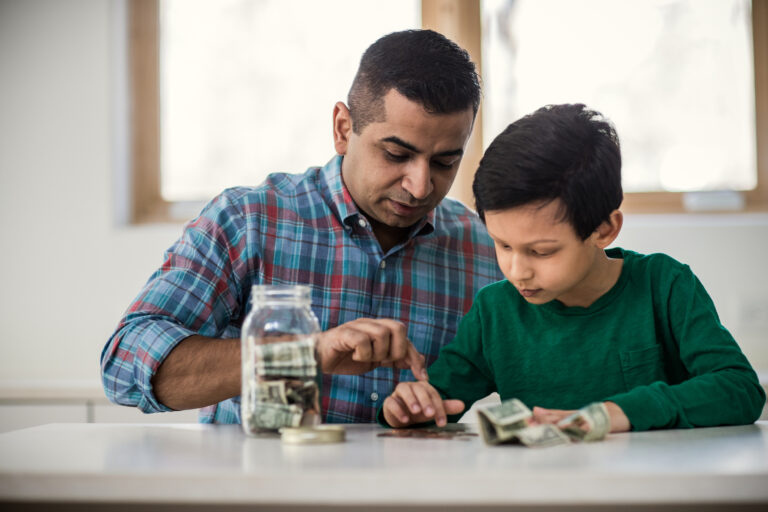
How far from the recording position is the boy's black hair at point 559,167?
1.14 m

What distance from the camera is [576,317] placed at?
1275 mm

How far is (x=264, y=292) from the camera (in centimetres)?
93

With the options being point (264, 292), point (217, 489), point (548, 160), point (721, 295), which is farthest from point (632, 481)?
point (721, 295)

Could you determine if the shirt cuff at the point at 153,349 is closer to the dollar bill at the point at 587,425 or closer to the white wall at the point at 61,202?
the dollar bill at the point at 587,425

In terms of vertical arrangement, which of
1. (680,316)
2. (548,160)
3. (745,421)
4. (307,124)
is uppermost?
(307,124)

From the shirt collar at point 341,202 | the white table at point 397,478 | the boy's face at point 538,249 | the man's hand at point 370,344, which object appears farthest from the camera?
the shirt collar at point 341,202

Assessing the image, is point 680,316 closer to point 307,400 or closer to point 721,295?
point 307,400

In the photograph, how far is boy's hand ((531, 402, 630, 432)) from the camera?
0.95 m

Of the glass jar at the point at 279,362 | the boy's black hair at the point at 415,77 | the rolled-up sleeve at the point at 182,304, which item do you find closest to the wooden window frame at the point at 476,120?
the boy's black hair at the point at 415,77

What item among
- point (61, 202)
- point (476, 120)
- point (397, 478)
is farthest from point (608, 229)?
point (61, 202)

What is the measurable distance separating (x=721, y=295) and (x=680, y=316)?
1372 mm

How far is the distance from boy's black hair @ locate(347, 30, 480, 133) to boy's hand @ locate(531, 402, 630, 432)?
2.07 ft

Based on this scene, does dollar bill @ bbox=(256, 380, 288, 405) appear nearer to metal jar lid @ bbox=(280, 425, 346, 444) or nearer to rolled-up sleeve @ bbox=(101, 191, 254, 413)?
metal jar lid @ bbox=(280, 425, 346, 444)

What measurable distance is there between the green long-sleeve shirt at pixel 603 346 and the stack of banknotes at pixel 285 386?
1.29ft
